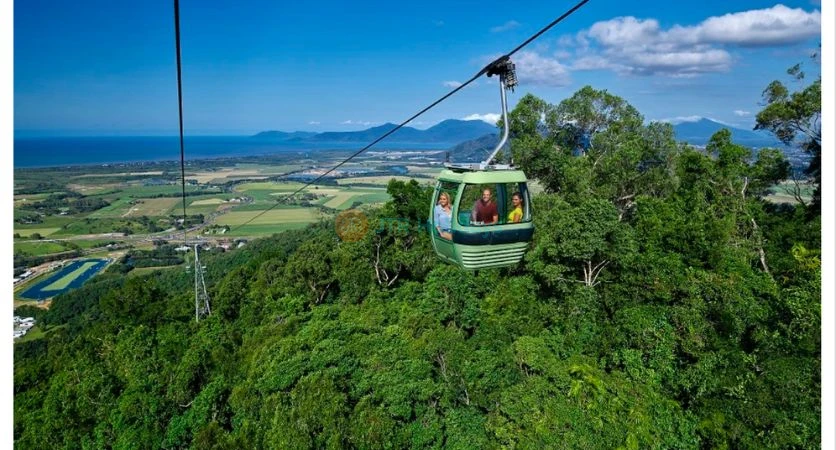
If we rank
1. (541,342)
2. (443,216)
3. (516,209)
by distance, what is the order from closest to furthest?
(516,209), (443,216), (541,342)

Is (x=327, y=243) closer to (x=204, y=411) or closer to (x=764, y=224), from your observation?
(x=204, y=411)

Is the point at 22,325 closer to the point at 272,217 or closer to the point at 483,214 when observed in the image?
the point at 272,217

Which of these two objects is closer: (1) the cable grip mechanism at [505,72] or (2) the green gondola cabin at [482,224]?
(1) the cable grip mechanism at [505,72]

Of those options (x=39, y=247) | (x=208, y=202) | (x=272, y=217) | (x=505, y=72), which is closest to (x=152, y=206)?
(x=208, y=202)

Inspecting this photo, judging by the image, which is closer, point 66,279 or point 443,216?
point 443,216

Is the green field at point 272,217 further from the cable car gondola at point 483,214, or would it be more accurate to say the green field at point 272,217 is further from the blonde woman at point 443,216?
the cable car gondola at point 483,214

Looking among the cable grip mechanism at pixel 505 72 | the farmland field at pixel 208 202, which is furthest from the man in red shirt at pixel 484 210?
the farmland field at pixel 208 202
